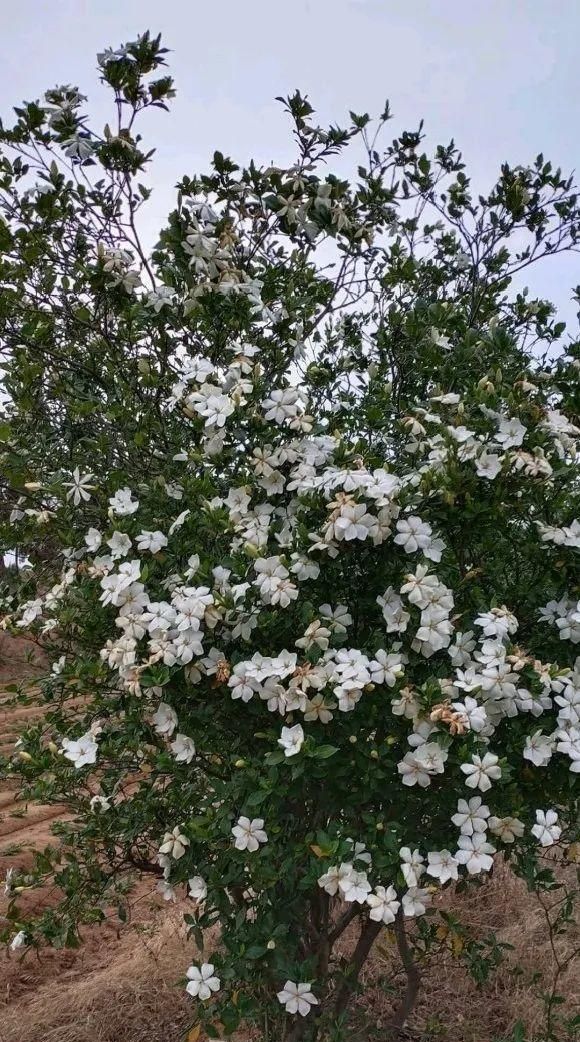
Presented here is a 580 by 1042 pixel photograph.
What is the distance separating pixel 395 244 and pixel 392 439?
2.66 ft

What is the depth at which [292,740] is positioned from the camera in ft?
5.54

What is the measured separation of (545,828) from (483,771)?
28 cm

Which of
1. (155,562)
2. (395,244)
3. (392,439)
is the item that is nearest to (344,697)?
(155,562)

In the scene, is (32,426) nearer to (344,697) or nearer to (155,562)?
(155,562)

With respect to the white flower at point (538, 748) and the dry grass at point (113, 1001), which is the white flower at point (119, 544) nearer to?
the white flower at point (538, 748)

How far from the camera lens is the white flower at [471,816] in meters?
1.72

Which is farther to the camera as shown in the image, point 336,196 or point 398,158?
point 398,158

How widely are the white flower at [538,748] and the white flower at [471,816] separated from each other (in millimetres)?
141

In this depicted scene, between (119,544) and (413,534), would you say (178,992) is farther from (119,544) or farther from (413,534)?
(413,534)

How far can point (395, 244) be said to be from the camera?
2830 mm

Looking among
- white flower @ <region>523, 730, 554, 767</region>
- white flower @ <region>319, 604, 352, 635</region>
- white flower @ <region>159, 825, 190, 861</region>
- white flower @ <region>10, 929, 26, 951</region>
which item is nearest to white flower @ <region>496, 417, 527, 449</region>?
white flower @ <region>319, 604, 352, 635</region>

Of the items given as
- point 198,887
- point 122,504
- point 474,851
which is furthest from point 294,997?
point 122,504

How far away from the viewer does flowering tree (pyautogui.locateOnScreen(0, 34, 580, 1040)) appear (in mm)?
1749

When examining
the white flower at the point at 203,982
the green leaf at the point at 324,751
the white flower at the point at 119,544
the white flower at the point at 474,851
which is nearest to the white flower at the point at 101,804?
the white flower at the point at 203,982
